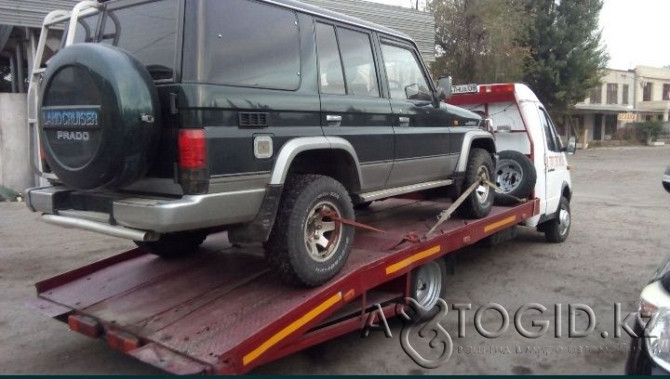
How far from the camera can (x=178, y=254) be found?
15.8ft

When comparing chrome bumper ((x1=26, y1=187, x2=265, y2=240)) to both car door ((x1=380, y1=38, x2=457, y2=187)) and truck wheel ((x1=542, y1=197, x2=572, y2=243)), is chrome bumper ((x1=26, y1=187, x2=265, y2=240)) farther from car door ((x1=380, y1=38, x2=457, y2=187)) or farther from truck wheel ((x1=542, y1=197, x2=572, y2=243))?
truck wheel ((x1=542, y1=197, x2=572, y2=243))

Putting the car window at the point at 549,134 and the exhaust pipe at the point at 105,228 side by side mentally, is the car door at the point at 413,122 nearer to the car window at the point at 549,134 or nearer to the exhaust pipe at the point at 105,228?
the exhaust pipe at the point at 105,228

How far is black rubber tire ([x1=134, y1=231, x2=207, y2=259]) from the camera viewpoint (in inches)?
185

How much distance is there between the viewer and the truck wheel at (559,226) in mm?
8070

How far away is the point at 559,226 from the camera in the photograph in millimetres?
8141

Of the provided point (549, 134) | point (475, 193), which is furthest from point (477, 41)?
point (475, 193)

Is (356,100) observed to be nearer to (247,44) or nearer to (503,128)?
(247,44)

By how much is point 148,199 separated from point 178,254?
1.59 meters

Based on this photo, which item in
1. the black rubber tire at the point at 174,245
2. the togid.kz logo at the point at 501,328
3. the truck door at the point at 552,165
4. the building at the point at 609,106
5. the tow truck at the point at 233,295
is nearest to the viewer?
the tow truck at the point at 233,295

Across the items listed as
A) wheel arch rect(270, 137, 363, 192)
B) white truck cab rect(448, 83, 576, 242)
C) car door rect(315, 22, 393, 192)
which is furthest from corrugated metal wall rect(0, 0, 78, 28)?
wheel arch rect(270, 137, 363, 192)

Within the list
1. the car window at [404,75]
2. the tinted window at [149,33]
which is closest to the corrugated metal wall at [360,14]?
the tinted window at [149,33]

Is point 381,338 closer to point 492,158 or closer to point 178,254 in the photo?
point 178,254

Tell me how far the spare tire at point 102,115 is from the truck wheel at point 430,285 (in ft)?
8.70

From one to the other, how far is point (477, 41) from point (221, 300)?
2235 cm
